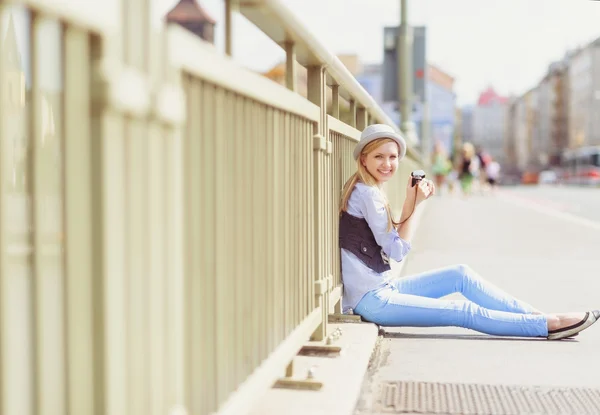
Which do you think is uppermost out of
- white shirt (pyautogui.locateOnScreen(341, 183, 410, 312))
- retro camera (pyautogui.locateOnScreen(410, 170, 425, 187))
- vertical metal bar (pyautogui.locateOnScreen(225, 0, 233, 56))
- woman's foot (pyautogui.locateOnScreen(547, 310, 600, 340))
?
vertical metal bar (pyautogui.locateOnScreen(225, 0, 233, 56))

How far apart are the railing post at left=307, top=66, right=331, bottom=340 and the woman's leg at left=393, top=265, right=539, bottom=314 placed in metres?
0.99

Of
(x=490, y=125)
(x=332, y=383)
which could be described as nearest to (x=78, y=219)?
(x=332, y=383)

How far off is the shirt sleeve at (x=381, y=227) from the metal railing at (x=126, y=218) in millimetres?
1884

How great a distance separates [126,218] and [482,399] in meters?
2.27

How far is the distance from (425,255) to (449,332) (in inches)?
197

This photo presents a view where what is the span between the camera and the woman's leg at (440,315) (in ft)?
16.4

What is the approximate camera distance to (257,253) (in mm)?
3012

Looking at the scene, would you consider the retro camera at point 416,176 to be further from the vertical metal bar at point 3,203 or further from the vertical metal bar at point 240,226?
the vertical metal bar at point 3,203

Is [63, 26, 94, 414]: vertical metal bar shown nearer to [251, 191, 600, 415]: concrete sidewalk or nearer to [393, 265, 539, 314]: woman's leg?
[251, 191, 600, 415]: concrete sidewalk

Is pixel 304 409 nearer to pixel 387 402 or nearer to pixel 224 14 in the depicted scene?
pixel 387 402

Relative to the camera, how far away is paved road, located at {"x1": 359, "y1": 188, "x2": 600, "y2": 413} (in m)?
4.24

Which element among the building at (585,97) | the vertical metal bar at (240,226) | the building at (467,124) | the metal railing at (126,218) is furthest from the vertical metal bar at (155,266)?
the building at (467,124)

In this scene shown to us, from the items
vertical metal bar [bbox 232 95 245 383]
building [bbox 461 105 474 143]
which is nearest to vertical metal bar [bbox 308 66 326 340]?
vertical metal bar [bbox 232 95 245 383]

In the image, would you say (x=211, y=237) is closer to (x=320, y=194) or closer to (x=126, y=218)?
(x=126, y=218)
